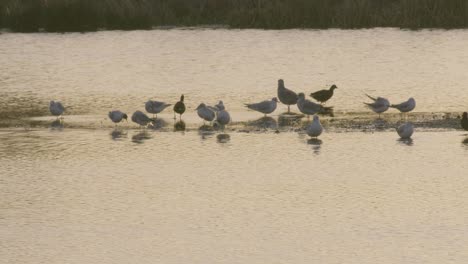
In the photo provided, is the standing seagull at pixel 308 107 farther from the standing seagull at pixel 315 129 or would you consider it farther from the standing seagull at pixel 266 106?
the standing seagull at pixel 315 129

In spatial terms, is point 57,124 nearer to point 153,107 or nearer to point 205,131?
point 153,107

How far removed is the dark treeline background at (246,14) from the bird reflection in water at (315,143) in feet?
74.1

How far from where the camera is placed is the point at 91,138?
22.7m

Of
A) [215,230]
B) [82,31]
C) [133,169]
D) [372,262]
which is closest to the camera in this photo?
[372,262]

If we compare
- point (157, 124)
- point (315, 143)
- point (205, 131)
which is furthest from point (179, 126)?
point (315, 143)

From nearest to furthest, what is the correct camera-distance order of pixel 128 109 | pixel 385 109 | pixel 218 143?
pixel 218 143 → pixel 385 109 → pixel 128 109

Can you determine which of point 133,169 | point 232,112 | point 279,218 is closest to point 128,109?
point 232,112

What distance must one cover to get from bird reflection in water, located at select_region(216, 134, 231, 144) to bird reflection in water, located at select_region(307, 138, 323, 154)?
4.70ft

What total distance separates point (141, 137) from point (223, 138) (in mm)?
1534

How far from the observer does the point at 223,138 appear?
73.6 ft

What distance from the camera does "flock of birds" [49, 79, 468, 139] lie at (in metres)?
22.3

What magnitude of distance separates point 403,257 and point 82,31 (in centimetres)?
3324

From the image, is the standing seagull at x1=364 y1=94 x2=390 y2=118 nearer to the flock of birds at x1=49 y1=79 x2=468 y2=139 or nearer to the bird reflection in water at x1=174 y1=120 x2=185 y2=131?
the flock of birds at x1=49 y1=79 x2=468 y2=139

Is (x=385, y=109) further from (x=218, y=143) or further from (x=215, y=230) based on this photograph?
(x=215, y=230)
